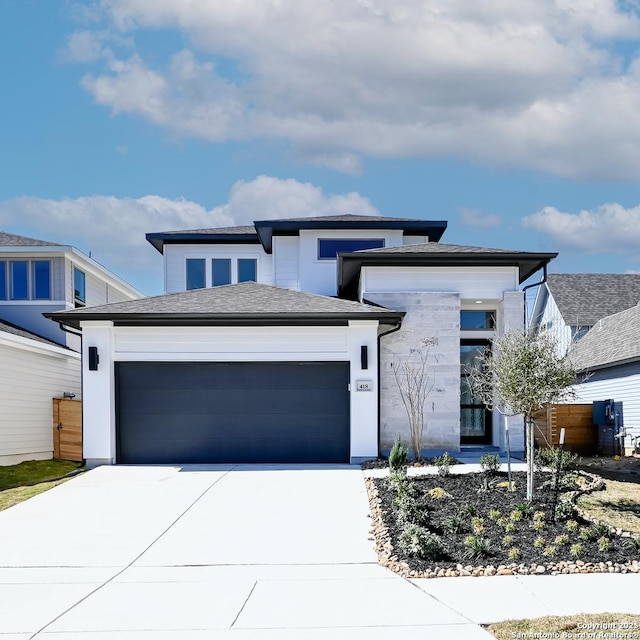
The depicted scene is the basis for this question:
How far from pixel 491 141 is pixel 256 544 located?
13.4 metres

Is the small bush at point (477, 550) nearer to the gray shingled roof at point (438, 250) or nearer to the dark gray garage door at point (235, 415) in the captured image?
the dark gray garage door at point (235, 415)

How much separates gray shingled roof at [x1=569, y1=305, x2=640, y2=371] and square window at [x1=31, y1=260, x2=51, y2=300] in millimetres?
15861

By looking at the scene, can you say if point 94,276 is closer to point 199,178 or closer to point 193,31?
point 199,178

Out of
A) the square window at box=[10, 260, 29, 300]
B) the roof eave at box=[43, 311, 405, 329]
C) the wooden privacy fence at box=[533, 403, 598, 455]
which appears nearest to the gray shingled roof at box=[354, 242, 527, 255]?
the roof eave at box=[43, 311, 405, 329]

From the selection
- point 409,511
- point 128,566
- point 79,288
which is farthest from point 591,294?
point 128,566

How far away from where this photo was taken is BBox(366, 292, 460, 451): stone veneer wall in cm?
1487

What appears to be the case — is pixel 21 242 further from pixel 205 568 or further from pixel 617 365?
pixel 617 365

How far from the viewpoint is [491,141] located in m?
17.6

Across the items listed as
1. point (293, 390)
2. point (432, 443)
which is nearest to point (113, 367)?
point (293, 390)

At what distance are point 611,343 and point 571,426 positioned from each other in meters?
3.98

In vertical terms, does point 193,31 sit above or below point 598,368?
above

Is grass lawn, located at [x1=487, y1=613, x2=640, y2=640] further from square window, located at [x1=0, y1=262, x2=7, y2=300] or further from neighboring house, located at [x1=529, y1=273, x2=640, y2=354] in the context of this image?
neighboring house, located at [x1=529, y1=273, x2=640, y2=354]

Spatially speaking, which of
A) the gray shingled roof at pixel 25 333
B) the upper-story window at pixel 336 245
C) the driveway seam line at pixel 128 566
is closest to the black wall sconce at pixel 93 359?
the driveway seam line at pixel 128 566

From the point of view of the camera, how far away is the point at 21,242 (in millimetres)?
20656
